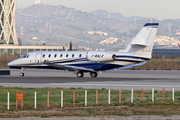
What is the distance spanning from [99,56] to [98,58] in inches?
10.9

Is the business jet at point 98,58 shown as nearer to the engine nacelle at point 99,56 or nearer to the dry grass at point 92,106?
the engine nacelle at point 99,56

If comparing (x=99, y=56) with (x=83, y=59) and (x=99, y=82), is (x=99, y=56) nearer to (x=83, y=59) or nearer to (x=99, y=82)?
(x=83, y=59)

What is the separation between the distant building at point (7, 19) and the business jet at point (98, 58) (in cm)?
14565

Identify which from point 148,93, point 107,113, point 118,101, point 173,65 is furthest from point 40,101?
point 173,65

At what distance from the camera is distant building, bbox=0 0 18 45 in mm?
189625

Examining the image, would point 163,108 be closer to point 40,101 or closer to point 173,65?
point 40,101

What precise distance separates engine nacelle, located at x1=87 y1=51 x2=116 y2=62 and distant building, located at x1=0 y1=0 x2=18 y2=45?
149664mm

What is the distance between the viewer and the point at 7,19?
191 meters

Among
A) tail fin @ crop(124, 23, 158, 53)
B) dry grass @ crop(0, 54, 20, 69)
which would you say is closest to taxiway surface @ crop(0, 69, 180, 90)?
tail fin @ crop(124, 23, 158, 53)

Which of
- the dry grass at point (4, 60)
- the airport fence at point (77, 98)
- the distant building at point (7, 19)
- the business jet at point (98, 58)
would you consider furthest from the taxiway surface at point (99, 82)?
the distant building at point (7, 19)

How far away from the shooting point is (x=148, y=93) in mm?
28094

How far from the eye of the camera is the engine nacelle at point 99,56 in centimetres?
4456

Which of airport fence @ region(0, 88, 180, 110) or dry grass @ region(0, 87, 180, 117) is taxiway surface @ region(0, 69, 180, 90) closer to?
airport fence @ region(0, 88, 180, 110)

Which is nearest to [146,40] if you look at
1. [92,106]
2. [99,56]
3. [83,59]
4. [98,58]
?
[99,56]
